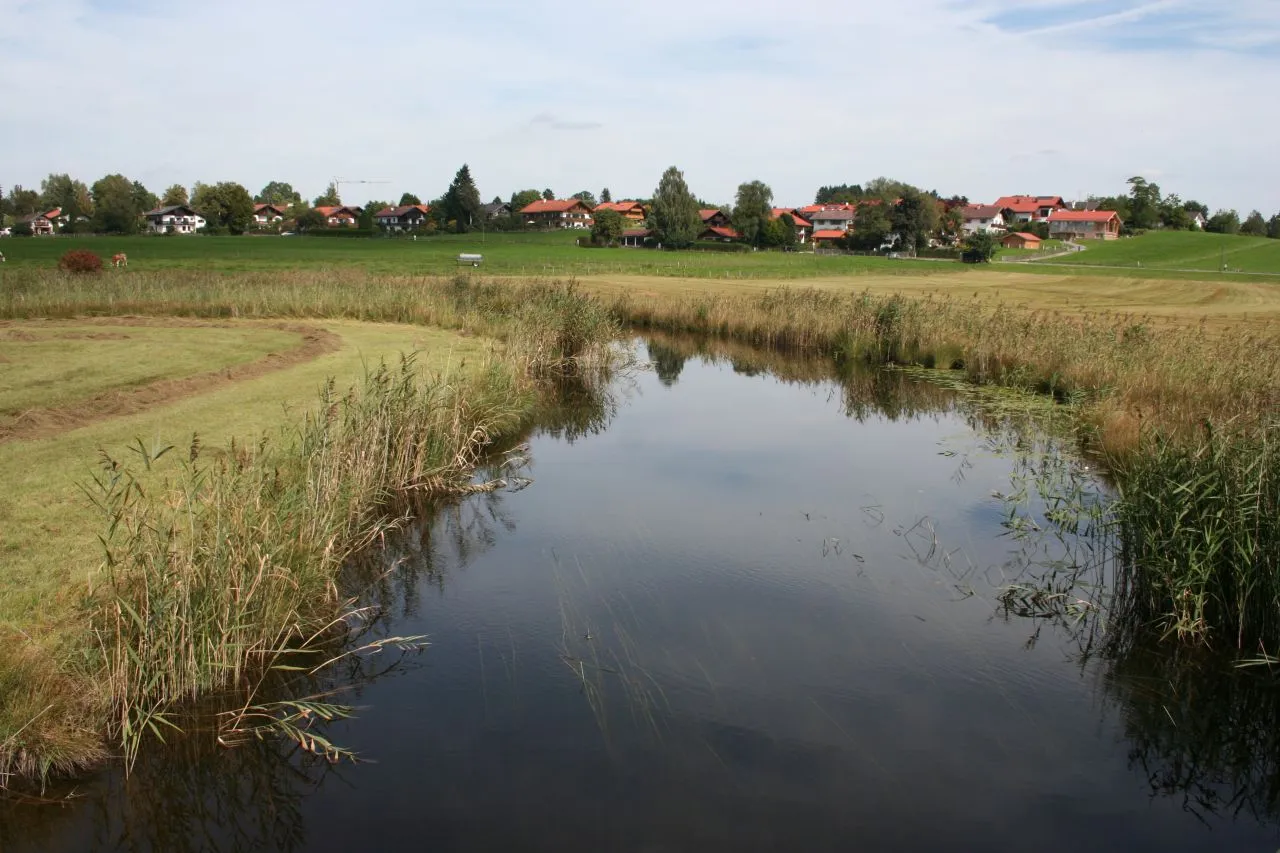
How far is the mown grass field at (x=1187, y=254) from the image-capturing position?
232ft

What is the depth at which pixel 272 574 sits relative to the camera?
6.62m

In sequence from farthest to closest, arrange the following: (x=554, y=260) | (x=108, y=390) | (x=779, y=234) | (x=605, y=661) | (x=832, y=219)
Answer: (x=832, y=219), (x=779, y=234), (x=554, y=260), (x=108, y=390), (x=605, y=661)

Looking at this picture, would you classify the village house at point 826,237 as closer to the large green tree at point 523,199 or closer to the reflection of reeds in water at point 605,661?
the large green tree at point 523,199

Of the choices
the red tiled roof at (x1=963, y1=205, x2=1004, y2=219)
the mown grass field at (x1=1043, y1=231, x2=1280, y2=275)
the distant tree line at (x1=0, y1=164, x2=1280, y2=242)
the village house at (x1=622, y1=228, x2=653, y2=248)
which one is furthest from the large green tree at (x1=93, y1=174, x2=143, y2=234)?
the red tiled roof at (x1=963, y1=205, x2=1004, y2=219)

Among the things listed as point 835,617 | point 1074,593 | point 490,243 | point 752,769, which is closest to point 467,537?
point 835,617

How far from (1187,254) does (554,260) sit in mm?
60543

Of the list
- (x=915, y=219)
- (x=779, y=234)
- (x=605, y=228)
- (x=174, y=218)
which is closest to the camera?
(x=915, y=219)

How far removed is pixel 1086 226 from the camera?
115688 millimetres

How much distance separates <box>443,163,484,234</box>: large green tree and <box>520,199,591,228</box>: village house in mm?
21377

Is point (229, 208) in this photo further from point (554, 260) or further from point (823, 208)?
point (823, 208)

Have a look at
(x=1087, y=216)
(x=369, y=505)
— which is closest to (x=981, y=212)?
(x=1087, y=216)

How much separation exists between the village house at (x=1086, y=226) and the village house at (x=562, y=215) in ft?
225

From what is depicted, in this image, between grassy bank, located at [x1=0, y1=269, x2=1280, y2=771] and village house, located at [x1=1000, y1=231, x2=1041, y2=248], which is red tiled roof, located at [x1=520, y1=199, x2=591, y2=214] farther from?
grassy bank, located at [x1=0, y1=269, x2=1280, y2=771]

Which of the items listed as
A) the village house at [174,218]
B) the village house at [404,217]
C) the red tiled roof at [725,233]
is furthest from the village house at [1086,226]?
the village house at [174,218]
